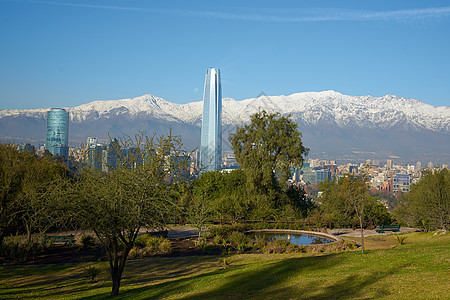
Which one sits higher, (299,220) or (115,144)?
(115,144)

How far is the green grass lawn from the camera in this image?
999cm

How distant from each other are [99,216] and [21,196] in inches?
344

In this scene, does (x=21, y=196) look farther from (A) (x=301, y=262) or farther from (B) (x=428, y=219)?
(B) (x=428, y=219)

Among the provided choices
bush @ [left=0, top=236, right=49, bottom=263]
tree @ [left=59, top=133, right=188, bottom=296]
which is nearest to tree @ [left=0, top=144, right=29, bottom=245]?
bush @ [left=0, top=236, right=49, bottom=263]

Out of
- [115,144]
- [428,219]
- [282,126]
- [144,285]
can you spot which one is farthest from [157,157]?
[282,126]

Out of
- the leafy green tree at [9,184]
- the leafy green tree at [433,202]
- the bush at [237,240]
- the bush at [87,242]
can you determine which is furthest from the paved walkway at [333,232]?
the leafy green tree at [9,184]

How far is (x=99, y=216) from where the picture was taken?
12.0 meters

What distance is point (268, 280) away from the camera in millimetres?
12414

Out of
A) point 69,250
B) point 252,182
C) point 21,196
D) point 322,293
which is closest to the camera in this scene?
point 322,293

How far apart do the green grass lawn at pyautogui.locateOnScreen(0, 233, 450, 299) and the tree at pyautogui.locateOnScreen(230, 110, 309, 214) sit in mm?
18836

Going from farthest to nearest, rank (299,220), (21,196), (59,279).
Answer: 1. (299,220)
2. (21,196)
3. (59,279)

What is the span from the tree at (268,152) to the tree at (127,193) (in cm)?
2340

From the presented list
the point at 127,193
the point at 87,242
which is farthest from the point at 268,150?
the point at 127,193

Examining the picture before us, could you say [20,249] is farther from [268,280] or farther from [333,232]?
[333,232]
